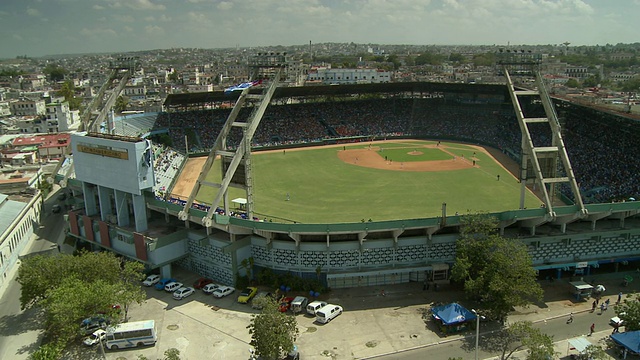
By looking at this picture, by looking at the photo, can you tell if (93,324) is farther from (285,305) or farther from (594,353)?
(594,353)

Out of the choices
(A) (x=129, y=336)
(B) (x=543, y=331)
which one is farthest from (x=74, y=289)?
(B) (x=543, y=331)

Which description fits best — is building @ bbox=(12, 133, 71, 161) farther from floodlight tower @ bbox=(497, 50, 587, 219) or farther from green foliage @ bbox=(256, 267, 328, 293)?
floodlight tower @ bbox=(497, 50, 587, 219)

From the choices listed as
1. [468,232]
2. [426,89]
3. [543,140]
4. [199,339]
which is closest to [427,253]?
[468,232]

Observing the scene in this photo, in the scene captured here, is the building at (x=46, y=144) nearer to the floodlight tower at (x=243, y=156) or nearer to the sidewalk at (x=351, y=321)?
the floodlight tower at (x=243, y=156)

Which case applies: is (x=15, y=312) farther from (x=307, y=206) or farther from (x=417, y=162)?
(x=417, y=162)

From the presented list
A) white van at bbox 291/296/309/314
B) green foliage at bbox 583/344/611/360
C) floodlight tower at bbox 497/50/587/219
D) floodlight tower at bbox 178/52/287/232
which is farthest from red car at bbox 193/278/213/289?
green foliage at bbox 583/344/611/360

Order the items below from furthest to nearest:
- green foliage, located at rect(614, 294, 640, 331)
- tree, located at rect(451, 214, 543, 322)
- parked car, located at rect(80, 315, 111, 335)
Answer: parked car, located at rect(80, 315, 111, 335) < tree, located at rect(451, 214, 543, 322) < green foliage, located at rect(614, 294, 640, 331)

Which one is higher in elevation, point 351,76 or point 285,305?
point 351,76
